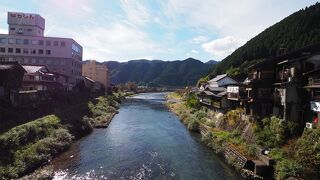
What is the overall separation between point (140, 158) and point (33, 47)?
56.1 m

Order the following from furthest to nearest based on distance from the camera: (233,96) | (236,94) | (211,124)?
(211,124), (233,96), (236,94)

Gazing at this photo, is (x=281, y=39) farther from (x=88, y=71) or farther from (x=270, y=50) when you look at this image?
(x=88, y=71)

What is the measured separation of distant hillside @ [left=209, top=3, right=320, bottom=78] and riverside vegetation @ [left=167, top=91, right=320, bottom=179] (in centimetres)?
3338

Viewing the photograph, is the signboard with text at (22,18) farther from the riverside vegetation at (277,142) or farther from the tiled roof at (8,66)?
the riverside vegetation at (277,142)

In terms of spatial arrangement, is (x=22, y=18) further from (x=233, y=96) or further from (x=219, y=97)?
(x=233, y=96)

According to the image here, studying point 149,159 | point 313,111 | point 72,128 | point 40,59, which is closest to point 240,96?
point 313,111

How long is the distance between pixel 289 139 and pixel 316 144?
4905mm

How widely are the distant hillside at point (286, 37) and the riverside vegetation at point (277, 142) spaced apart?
3338 centimetres

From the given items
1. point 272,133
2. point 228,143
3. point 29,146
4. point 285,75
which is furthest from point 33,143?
point 285,75

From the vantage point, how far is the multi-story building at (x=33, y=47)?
7250cm

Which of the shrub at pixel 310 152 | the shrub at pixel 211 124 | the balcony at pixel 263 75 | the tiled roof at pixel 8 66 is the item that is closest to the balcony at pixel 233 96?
the shrub at pixel 211 124

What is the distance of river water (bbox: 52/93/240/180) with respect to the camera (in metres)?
23.4

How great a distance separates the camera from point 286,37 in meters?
84.4

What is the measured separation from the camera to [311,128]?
76.3ft
